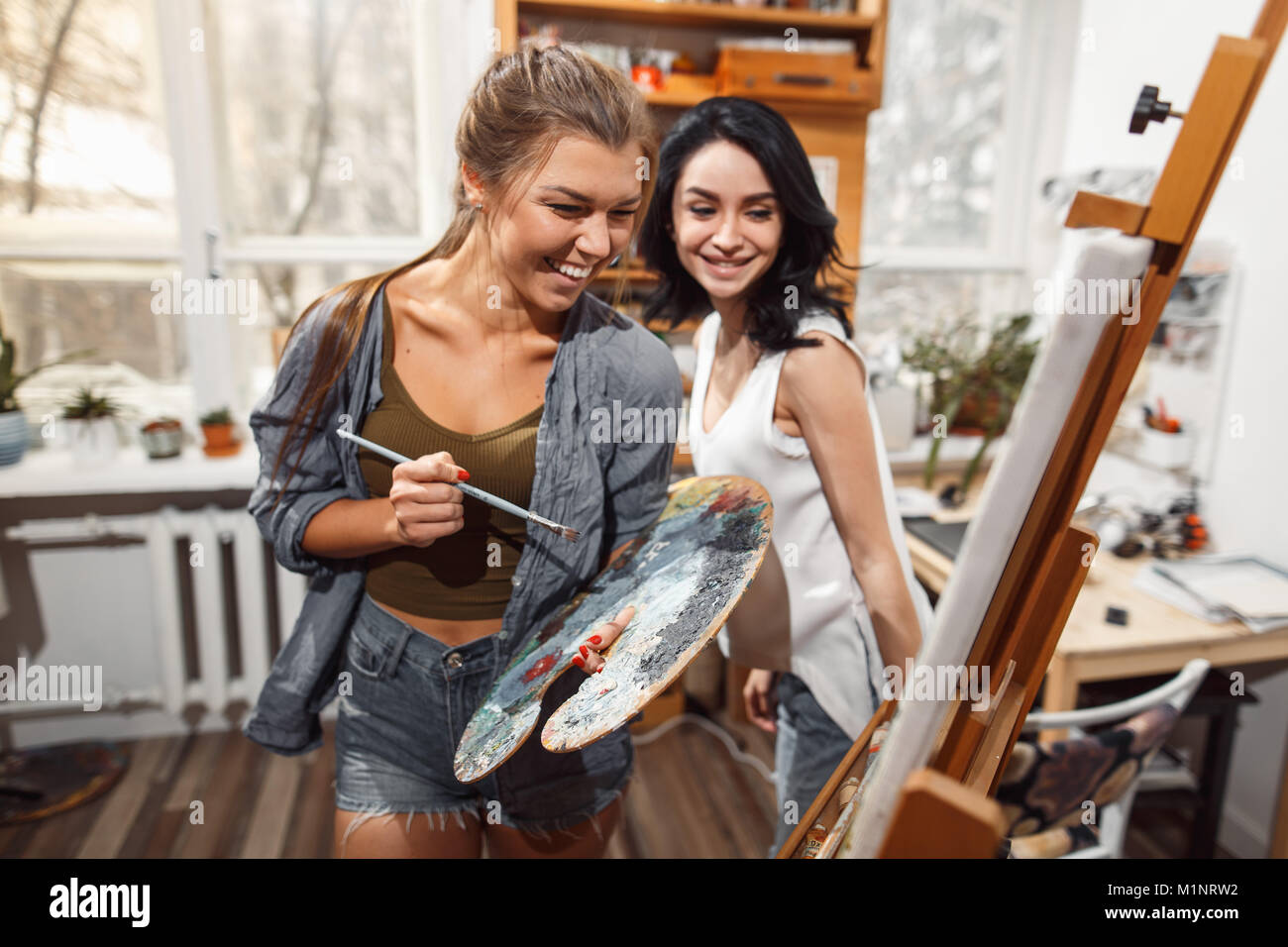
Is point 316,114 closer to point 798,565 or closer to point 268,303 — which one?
point 268,303

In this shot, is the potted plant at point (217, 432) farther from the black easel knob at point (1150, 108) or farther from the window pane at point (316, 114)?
the black easel knob at point (1150, 108)

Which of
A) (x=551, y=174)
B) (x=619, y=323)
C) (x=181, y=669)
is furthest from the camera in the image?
(x=181, y=669)

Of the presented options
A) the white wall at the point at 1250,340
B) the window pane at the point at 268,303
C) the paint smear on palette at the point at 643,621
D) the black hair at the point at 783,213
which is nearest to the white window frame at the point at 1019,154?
the white wall at the point at 1250,340

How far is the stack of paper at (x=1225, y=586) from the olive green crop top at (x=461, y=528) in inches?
66.3

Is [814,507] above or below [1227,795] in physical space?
above

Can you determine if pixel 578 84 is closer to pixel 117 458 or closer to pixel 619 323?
pixel 619 323

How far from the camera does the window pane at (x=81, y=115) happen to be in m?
2.17

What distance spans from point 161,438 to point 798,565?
198 centimetres

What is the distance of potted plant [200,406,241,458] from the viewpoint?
227 centimetres

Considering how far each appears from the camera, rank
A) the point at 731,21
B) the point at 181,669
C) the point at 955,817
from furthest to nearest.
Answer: the point at 181,669, the point at 731,21, the point at 955,817

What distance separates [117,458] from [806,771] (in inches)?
82.2

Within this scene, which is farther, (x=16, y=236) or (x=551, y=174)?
(x=16, y=236)

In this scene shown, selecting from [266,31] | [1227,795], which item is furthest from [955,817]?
[266,31]
